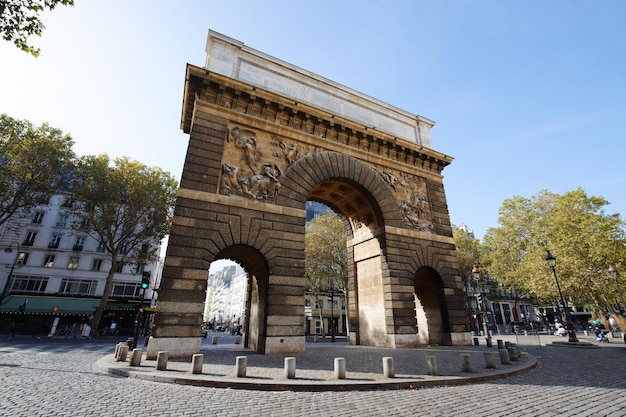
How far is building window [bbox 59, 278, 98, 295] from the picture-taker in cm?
3331

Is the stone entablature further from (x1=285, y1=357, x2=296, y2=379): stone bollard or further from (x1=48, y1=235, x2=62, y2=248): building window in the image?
(x1=48, y1=235, x2=62, y2=248): building window

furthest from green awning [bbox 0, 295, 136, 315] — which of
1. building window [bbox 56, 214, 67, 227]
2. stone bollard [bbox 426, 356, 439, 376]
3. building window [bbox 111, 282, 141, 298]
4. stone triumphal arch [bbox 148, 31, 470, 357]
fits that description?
stone bollard [bbox 426, 356, 439, 376]

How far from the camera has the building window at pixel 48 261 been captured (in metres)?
33.7

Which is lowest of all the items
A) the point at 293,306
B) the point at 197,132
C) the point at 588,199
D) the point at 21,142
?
the point at 293,306

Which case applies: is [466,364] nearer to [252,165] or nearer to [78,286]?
[252,165]

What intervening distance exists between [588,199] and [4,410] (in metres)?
39.7

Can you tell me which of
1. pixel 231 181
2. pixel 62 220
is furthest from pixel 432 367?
pixel 62 220

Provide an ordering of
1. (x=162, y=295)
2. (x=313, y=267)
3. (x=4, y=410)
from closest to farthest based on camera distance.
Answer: (x=4, y=410) → (x=162, y=295) → (x=313, y=267)

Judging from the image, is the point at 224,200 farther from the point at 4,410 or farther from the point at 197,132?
the point at 4,410

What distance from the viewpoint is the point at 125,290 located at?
35.4 m

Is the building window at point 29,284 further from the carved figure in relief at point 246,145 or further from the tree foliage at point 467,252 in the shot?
the tree foliage at point 467,252

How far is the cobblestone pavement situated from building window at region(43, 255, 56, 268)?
31.6 metres

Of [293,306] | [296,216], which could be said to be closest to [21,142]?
[296,216]

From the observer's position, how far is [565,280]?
27.3 m
